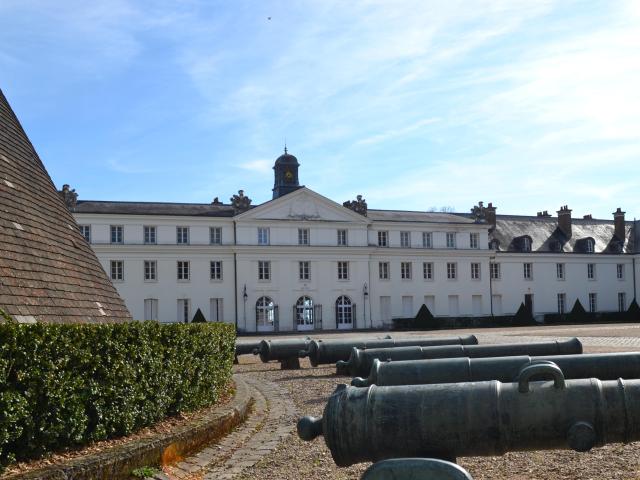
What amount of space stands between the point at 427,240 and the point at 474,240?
11.6 ft

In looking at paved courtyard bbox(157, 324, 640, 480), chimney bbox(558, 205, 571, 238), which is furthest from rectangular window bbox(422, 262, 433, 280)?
paved courtyard bbox(157, 324, 640, 480)

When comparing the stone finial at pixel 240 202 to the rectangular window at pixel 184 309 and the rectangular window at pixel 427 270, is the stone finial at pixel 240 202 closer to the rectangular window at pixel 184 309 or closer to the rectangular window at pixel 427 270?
the rectangular window at pixel 184 309

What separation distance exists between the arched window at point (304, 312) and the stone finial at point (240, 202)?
6.45m

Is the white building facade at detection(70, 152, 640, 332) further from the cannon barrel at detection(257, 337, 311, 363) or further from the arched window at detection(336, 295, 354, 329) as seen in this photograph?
the cannon barrel at detection(257, 337, 311, 363)

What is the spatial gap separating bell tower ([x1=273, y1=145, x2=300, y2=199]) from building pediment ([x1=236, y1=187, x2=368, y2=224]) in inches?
169

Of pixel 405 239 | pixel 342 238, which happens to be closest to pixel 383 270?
pixel 405 239

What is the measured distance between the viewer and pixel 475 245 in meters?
50.7

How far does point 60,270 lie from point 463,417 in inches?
244

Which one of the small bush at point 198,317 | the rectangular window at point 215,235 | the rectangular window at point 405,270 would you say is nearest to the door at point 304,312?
the rectangular window at point 215,235

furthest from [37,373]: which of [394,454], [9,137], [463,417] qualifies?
[9,137]

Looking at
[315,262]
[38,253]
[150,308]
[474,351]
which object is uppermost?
[315,262]

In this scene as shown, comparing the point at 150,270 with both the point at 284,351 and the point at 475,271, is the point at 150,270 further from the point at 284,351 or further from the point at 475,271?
the point at 284,351

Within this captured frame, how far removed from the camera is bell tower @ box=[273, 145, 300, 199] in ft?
166

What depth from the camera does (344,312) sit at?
46781 millimetres
